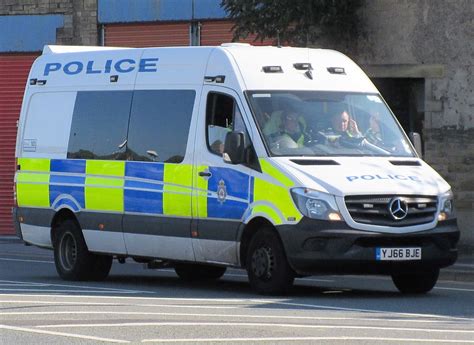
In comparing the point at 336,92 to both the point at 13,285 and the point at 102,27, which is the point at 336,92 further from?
Result: the point at 102,27

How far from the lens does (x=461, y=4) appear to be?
24266 mm

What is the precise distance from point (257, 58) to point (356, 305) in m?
3.36

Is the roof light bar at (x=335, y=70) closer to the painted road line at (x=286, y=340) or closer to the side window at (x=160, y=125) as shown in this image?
the side window at (x=160, y=125)

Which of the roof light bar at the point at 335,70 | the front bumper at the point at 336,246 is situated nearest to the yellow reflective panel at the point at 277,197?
the front bumper at the point at 336,246

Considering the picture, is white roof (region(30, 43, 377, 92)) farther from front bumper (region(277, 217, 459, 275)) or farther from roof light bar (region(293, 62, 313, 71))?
front bumper (region(277, 217, 459, 275))

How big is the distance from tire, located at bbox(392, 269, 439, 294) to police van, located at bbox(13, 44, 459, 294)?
2 cm

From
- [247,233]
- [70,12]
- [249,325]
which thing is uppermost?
[70,12]

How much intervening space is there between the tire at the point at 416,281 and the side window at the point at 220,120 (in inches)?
91.6

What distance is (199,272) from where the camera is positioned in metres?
19.5

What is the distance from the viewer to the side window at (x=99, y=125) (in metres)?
18.4

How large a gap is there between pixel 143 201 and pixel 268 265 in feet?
7.60

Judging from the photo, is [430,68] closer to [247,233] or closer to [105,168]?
[105,168]

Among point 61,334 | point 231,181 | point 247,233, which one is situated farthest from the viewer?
point 231,181

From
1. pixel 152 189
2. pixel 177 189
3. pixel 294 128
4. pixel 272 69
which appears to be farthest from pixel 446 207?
pixel 152 189
